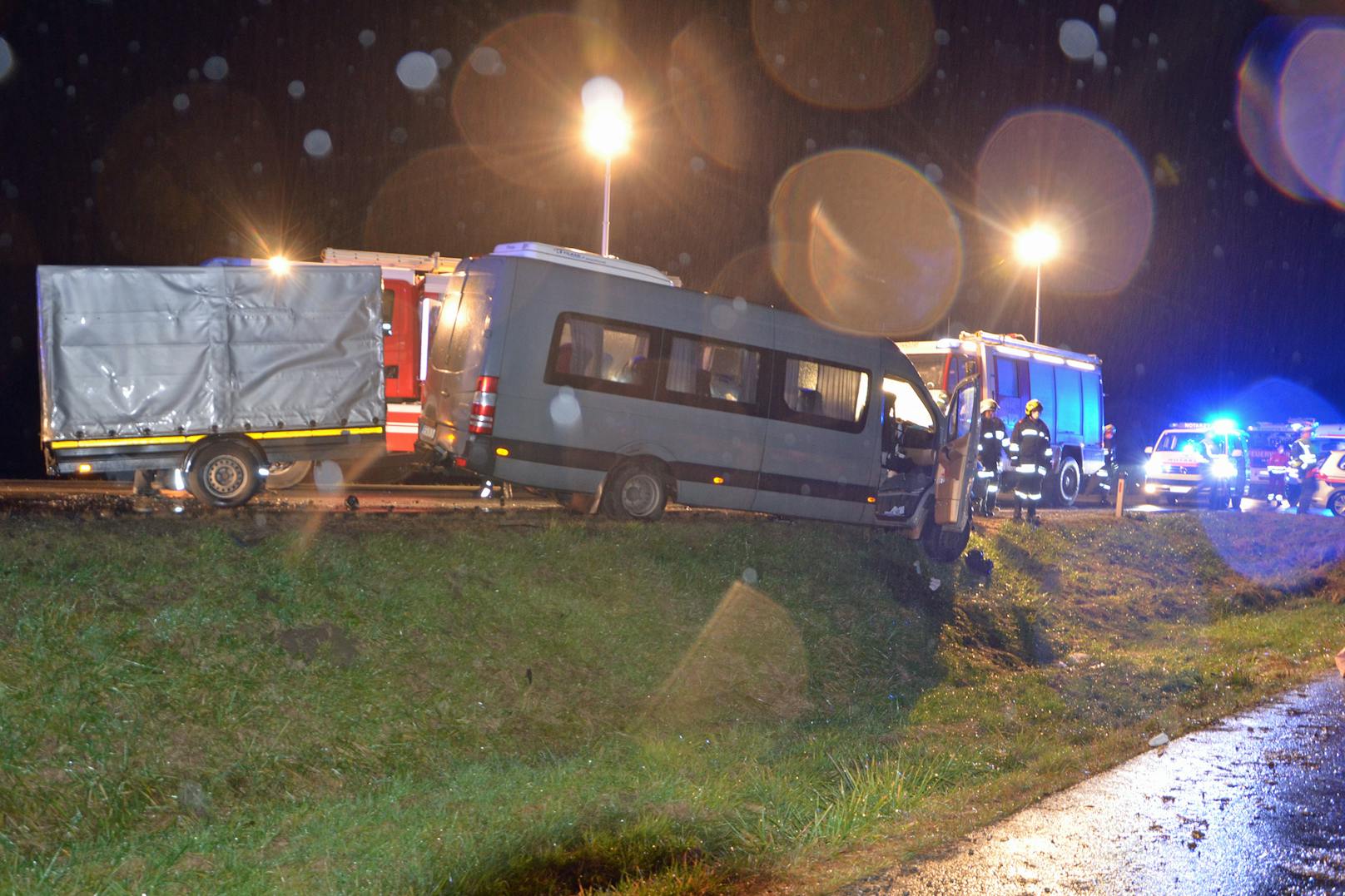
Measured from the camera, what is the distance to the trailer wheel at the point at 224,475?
1209 cm

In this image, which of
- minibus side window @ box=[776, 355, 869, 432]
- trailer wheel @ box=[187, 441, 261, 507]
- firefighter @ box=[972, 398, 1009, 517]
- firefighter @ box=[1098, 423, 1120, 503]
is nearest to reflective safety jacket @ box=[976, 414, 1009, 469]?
firefighter @ box=[972, 398, 1009, 517]

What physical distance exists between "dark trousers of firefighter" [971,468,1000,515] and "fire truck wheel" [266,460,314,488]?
8.41 m

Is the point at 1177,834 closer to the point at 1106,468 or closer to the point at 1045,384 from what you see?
the point at 1045,384

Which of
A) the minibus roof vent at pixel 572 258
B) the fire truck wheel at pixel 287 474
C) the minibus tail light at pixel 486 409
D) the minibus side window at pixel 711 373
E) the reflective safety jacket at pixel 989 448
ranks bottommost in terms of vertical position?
the fire truck wheel at pixel 287 474

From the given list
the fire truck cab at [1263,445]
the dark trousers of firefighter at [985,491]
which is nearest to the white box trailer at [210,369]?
the dark trousers of firefighter at [985,491]

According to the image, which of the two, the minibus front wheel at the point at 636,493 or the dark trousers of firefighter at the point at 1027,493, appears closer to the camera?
the minibus front wheel at the point at 636,493

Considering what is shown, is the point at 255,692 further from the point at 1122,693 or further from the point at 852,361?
the point at 852,361

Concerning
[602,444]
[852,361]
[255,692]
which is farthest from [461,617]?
[852,361]

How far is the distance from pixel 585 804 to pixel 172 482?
7.97 meters

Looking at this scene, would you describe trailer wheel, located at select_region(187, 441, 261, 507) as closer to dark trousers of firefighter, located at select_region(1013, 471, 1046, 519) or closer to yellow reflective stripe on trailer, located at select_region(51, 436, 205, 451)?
yellow reflective stripe on trailer, located at select_region(51, 436, 205, 451)

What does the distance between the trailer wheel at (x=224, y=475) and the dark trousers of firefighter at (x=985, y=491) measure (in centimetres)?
884

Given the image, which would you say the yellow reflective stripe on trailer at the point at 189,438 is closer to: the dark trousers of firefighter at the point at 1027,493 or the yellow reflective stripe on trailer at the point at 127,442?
the yellow reflective stripe on trailer at the point at 127,442

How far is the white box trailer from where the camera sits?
11672 mm

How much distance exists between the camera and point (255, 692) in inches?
274
